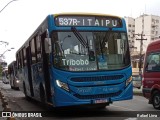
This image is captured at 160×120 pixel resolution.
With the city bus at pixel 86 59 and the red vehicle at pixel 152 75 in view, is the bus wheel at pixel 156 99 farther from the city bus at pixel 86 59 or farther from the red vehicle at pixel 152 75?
the city bus at pixel 86 59

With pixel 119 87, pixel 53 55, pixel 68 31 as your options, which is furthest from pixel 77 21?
pixel 119 87

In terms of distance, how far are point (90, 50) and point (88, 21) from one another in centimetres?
105

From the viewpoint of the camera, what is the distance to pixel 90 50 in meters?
11.1

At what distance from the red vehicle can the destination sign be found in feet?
9.48

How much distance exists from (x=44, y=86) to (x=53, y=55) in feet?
6.39

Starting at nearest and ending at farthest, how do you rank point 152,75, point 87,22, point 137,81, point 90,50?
1. point 90,50
2. point 87,22
3. point 152,75
4. point 137,81

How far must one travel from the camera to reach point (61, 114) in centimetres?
1251

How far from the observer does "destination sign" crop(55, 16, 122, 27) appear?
1120cm

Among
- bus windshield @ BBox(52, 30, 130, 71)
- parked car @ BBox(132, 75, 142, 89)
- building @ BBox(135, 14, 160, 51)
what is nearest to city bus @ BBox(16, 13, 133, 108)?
bus windshield @ BBox(52, 30, 130, 71)

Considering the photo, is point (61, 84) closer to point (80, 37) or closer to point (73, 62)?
point (73, 62)

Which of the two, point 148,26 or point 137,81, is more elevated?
point 148,26

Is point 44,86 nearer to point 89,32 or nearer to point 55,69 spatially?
point 55,69

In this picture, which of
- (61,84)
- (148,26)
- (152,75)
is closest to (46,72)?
(61,84)

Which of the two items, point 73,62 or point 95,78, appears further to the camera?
point 95,78
